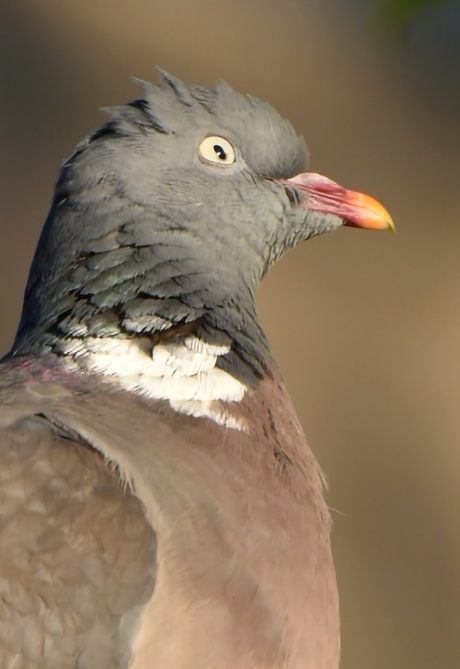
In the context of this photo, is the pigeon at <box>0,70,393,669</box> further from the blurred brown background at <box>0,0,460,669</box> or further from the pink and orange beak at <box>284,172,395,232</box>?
the blurred brown background at <box>0,0,460,669</box>

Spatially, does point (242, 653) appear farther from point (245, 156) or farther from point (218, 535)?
point (245, 156)

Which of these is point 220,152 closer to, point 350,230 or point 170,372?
point 170,372

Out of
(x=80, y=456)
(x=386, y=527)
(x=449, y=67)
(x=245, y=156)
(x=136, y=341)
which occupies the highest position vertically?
(x=449, y=67)

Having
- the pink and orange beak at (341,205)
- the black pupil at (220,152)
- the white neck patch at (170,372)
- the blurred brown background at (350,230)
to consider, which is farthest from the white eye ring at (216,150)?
the blurred brown background at (350,230)

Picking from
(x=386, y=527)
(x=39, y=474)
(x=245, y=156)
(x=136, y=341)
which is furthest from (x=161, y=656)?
(x=386, y=527)

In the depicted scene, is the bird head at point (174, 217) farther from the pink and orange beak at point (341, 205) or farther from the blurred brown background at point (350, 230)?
the blurred brown background at point (350, 230)

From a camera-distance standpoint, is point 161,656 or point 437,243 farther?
point 437,243

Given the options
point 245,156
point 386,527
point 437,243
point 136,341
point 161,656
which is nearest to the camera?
point 161,656
